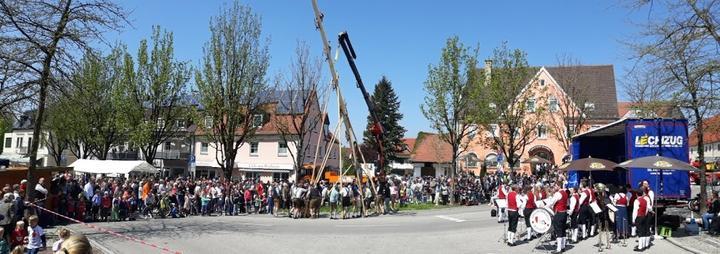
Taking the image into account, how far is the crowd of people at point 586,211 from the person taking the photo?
14.4m

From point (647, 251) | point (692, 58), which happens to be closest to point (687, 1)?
point (692, 58)

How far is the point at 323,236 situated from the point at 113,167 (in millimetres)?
17112

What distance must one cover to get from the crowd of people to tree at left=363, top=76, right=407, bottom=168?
4634 cm

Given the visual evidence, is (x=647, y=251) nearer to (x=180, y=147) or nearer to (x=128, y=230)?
(x=128, y=230)

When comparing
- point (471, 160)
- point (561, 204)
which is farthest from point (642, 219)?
point (471, 160)

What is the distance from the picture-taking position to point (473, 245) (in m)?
15.3

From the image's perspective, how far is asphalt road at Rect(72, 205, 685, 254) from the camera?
14.7m

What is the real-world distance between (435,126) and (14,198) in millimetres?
22272

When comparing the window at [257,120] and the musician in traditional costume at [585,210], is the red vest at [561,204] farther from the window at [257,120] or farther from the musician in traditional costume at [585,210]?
the window at [257,120]

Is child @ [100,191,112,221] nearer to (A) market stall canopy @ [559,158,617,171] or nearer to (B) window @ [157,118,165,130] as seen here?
(B) window @ [157,118,165,130]

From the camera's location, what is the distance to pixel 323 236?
17.3 m

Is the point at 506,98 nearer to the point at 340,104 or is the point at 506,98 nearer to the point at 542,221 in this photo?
the point at 340,104

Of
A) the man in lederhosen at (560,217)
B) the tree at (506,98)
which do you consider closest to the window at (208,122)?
the tree at (506,98)

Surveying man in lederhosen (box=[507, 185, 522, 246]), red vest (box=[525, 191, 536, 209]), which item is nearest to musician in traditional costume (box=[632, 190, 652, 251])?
red vest (box=[525, 191, 536, 209])
